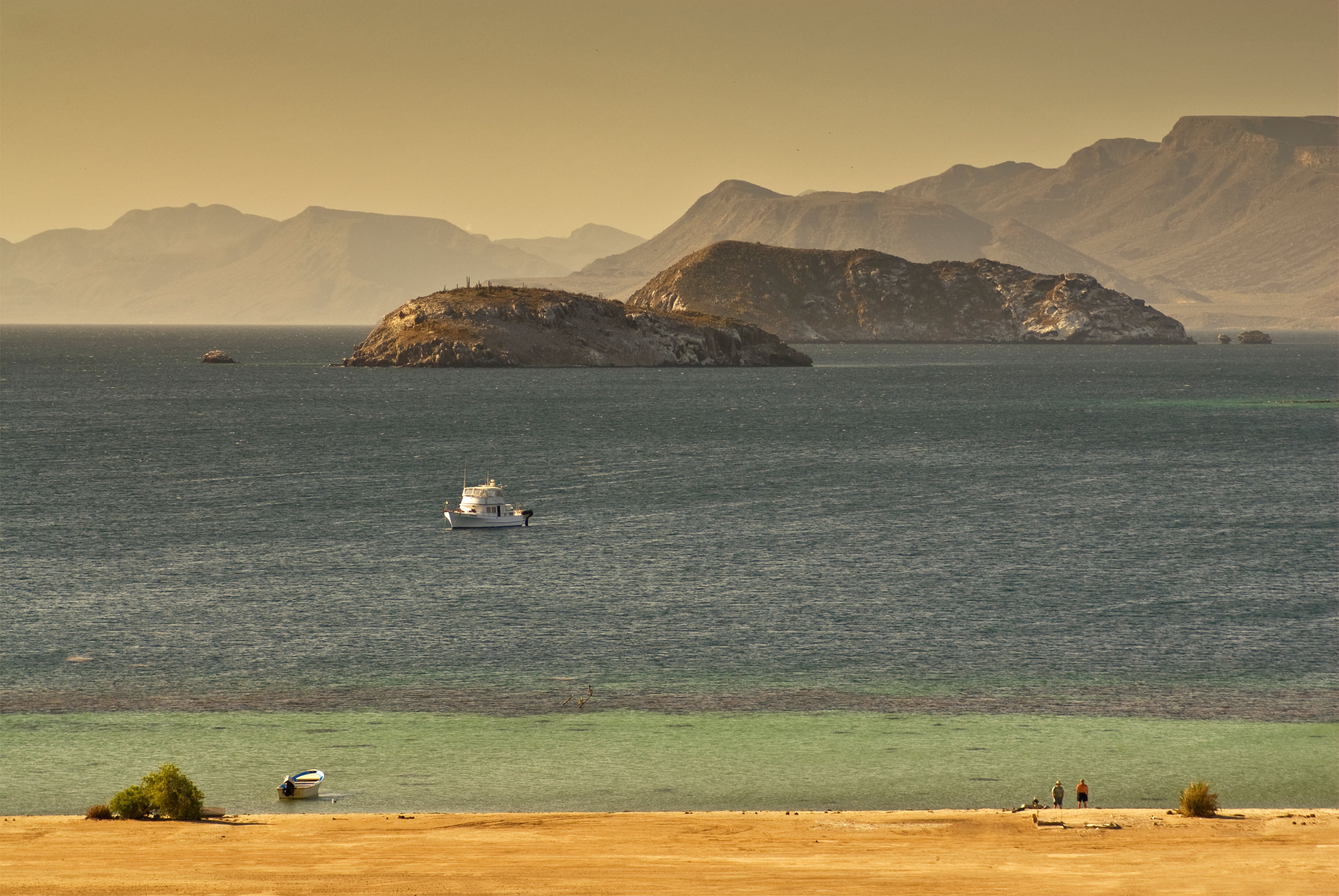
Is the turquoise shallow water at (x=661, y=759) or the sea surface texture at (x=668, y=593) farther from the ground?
the sea surface texture at (x=668, y=593)

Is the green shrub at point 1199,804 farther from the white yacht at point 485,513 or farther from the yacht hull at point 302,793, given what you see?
the white yacht at point 485,513

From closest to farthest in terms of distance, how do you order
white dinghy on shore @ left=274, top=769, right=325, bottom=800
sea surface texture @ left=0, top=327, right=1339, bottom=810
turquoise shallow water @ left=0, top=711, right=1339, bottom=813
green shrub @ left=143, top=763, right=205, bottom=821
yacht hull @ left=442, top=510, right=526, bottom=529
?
green shrub @ left=143, top=763, right=205, bottom=821 → white dinghy on shore @ left=274, top=769, right=325, bottom=800 → turquoise shallow water @ left=0, top=711, right=1339, bottom=813 → sea surface texture @ left=0, top=327, right=1339, bottom=810 → yacht hull @ left=442, top=510, right=526, bottom=529

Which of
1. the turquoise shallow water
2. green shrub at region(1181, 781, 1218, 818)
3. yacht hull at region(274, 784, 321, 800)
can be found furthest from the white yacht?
green shrub at region(1181, 781, 1218, 818)

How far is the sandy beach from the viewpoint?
30.8 m

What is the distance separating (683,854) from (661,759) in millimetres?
12558

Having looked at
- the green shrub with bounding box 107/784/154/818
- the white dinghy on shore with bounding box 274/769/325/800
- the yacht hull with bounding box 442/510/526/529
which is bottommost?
the white dinghy on shore with bounding box 274/769/325/800

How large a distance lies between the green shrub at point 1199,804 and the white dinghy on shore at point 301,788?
83.6ft

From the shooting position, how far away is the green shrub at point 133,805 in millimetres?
37406

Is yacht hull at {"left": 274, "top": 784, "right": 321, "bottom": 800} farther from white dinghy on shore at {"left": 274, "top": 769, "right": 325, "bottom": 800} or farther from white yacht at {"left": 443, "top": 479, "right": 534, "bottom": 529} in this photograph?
white yacht at {"left": 443, "top": 479, "right": 534, "bottom": 529}

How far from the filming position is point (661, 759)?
46219 millimetres

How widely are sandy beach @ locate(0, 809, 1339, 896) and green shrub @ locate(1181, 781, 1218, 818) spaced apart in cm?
41

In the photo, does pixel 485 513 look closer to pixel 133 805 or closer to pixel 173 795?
pixel 133 805

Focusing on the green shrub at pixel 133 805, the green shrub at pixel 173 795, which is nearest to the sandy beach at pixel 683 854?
the green shrub at pixel 173 795

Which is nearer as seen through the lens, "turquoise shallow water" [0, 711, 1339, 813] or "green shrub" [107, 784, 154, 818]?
"green shrub" [107, 784, 154, 818]
